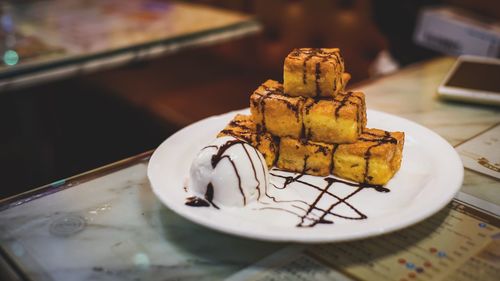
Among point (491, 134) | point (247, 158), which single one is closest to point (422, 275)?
point (247, 158)

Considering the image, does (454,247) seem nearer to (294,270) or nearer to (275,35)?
(294,270)

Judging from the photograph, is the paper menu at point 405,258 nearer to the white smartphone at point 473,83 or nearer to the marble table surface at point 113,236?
the marble table surface at point 113,236

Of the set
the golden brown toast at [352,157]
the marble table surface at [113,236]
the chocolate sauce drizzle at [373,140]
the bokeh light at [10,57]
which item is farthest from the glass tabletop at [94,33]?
the chocolate sauce drizzle at [373,140]

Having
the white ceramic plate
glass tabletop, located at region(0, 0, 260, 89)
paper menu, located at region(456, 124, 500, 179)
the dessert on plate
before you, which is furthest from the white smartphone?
glass tabletop, located at region(0, 0, 260, 89)

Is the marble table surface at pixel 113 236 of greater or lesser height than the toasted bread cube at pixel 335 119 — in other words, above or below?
below

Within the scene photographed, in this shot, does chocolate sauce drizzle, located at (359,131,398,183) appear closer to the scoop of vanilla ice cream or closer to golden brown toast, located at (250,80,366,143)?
golden brown toast, located at (250,80,366,143)

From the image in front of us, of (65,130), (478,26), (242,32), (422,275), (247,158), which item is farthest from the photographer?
(65,130)
